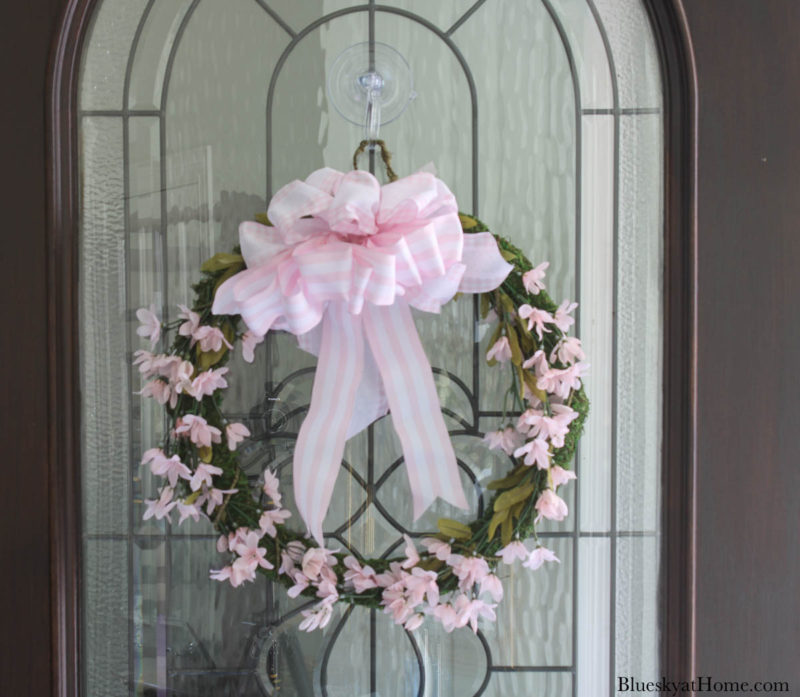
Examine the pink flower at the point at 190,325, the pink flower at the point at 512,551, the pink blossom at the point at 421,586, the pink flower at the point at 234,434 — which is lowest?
the pink blossom at the point at 421,586

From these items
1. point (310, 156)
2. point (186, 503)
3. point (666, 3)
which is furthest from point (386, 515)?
point (666, 3)

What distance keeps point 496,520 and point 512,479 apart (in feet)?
0.18

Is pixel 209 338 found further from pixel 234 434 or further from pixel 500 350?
pixel 500 350

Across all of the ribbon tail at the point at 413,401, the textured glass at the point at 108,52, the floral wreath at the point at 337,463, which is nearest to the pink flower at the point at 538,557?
the floral wreath at the point at 337,463

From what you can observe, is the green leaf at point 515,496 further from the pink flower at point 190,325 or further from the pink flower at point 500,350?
the pink flower at point 190,325

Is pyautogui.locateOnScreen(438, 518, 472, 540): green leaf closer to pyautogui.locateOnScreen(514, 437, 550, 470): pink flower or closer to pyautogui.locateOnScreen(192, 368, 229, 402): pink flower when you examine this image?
pyautogui.locateOnScreen(514, 437, 550, 470): pink flower

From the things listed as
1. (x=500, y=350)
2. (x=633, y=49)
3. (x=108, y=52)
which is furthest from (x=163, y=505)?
(x=633, y=49)

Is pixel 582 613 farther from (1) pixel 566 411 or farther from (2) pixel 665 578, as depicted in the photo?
(1) pixel 566 411

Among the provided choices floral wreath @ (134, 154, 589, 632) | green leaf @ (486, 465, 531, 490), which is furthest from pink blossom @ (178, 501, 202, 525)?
green leaf @ (486, 465, 531, 490)

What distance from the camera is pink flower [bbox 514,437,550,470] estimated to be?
2.59 feet

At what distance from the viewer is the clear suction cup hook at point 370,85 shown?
2.88 ft

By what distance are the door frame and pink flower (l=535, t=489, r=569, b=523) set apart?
187 mm

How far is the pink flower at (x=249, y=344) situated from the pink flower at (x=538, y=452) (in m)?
0.34

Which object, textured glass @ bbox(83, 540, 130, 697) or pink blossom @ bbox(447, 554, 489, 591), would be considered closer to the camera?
pink blossom @ bbox(447, 554, 489, 591)
